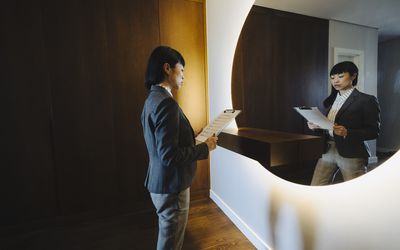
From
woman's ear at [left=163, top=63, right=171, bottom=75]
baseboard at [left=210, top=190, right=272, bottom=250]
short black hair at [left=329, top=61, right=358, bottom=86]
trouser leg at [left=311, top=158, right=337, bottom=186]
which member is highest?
woman's ear at [left=163, top=63, right=171, bottom=75]

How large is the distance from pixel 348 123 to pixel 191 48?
1853 mm

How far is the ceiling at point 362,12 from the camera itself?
802mm

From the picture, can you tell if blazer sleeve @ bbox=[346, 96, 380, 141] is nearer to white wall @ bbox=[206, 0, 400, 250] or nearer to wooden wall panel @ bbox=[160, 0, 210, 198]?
white wall @ bbox=[206, 0, 400, 250]

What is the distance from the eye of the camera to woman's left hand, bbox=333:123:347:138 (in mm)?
955

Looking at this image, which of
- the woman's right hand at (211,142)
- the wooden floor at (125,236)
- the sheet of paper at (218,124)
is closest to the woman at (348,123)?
the sheet of paper at (218,124)

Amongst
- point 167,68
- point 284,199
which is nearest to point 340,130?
point 284,199

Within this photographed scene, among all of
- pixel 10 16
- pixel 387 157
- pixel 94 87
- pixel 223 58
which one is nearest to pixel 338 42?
pixel 387 157

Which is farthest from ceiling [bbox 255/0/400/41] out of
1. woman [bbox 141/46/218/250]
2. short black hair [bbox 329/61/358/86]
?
woman [bbox 141/46/218/250]

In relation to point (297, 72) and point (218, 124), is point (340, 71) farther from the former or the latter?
point (218, 124)

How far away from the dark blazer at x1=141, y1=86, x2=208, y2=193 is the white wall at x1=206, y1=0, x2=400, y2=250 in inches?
26.3

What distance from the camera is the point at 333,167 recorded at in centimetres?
105

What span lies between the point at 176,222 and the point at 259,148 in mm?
590

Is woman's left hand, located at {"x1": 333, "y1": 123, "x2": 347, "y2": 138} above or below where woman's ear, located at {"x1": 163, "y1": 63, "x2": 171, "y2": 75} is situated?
below

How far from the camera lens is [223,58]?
209cm
